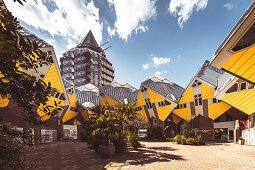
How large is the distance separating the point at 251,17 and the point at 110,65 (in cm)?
7628

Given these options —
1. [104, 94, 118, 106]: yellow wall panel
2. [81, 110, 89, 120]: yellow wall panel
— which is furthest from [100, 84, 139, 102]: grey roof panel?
[81, 110, 89, 120]: yellow wall panel

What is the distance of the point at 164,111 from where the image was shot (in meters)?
28.3

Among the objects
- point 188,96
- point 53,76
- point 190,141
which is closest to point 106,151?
point 190,141

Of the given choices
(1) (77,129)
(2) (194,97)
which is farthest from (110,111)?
(1) (77,129)

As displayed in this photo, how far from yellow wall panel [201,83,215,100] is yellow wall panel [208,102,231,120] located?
170cm

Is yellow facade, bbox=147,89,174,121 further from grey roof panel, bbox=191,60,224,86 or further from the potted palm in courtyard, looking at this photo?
Result: the potted palm in courtyard

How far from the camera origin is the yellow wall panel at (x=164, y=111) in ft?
90.7

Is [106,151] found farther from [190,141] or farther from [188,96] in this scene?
[188,96]

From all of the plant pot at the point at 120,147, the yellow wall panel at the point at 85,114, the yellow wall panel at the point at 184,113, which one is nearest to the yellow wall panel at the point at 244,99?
the yellow wall panel at the point at 184,113

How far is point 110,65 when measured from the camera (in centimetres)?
8050

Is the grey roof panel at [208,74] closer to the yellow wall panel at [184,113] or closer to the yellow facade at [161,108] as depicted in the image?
the yellow wall panel at [184,113]

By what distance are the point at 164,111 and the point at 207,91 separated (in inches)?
354

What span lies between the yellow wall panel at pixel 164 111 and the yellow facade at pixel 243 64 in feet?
57.0

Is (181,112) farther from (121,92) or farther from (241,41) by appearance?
(241,41)
